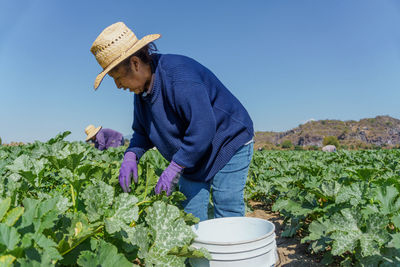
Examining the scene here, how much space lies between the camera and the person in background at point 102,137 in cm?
862

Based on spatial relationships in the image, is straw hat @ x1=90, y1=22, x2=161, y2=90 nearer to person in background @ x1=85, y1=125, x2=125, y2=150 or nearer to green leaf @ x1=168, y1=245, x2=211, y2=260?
green leaf @ x1=168, y1=245, x2=211, y2=260

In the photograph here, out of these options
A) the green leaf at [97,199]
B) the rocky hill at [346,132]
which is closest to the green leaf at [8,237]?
the green leaf at [97,199]

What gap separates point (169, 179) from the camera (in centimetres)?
198

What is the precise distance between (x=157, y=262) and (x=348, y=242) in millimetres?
1132

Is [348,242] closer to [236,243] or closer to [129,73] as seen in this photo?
[236,243]

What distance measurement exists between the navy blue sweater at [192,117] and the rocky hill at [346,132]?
90.2m

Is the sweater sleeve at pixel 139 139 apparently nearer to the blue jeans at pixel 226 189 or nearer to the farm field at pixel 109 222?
the farm field at pixel 109 222

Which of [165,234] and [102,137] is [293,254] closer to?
[165,234]

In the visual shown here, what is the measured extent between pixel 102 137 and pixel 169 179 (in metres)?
7.14

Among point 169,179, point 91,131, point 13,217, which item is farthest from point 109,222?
point 91,131

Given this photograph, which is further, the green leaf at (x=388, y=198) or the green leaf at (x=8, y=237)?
the green leaf at (x=388, y=198)

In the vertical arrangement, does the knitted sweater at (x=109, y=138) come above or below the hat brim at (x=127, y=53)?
below

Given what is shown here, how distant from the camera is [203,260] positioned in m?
1.51

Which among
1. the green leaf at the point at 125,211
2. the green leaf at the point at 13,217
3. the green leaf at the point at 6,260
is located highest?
the green leaf at the point at 13,217
